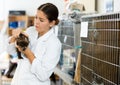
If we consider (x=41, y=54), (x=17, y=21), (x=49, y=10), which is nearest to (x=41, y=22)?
(x=49, y=10)

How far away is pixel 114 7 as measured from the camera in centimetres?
197

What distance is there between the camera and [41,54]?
61.9 inches

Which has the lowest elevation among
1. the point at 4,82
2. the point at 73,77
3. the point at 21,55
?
the point at 4,82

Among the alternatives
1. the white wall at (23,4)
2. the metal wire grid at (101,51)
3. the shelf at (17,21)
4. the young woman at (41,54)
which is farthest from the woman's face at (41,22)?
the white wall at (23,4)

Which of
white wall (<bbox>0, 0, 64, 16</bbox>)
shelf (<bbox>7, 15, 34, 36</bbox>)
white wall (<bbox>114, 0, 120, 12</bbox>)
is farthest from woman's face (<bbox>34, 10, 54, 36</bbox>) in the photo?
white wall (<bbox>0, 0, 64, 16</bbox>)

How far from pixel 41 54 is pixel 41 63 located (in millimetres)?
64

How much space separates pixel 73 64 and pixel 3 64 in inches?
75.4

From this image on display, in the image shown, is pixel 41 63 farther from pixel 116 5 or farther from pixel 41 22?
pixel 116 5

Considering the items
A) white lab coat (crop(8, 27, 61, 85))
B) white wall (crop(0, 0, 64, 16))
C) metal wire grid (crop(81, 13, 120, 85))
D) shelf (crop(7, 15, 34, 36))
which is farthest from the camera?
white wall (crop(0, 0, 64, 16))

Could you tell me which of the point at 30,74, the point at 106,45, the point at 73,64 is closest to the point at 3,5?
the point at 73,64

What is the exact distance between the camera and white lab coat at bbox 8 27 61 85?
1.54 m

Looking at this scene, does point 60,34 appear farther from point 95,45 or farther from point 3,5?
point 3,5

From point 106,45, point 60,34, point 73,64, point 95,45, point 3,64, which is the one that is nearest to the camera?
point 106,45

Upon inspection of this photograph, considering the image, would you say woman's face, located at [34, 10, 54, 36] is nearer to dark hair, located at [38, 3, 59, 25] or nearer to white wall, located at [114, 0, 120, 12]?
dark hair, located at [38, 3, 59, 25]
